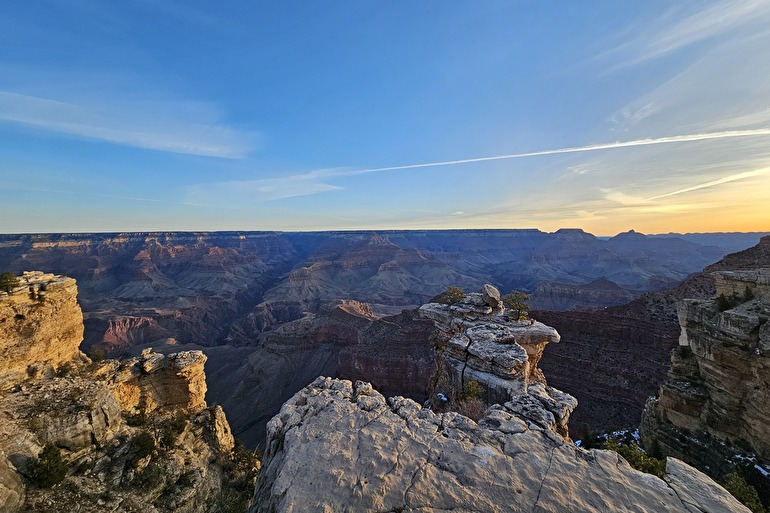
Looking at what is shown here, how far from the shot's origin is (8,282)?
44.9ft

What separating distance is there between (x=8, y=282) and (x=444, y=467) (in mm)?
19840

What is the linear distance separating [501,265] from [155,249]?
177776 millimetres

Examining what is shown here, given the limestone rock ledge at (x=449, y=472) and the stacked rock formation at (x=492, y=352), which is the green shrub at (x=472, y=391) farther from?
the limestone rock ledge at (x=449, y=472)

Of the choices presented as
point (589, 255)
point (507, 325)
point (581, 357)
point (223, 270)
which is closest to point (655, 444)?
point (507, 325)

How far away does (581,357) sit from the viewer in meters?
34.9

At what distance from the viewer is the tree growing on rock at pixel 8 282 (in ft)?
44.0

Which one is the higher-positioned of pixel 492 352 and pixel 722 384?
pixel 492 352

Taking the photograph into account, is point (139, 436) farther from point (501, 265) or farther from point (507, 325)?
point (501, 265)

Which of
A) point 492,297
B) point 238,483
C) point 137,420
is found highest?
point 492,297

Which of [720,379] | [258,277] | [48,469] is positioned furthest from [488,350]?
[258,277]

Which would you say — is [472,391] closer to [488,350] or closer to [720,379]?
[488,350]

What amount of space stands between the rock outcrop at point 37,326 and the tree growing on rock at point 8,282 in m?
0.22

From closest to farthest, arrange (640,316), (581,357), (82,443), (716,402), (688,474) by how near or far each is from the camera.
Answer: (688,474)
(82,443)
(716,402)
(581,357)
(640,316)

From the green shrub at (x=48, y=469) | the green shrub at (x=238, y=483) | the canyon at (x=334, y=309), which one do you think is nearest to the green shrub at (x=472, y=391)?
the green shrub at (x=238, y=483)
